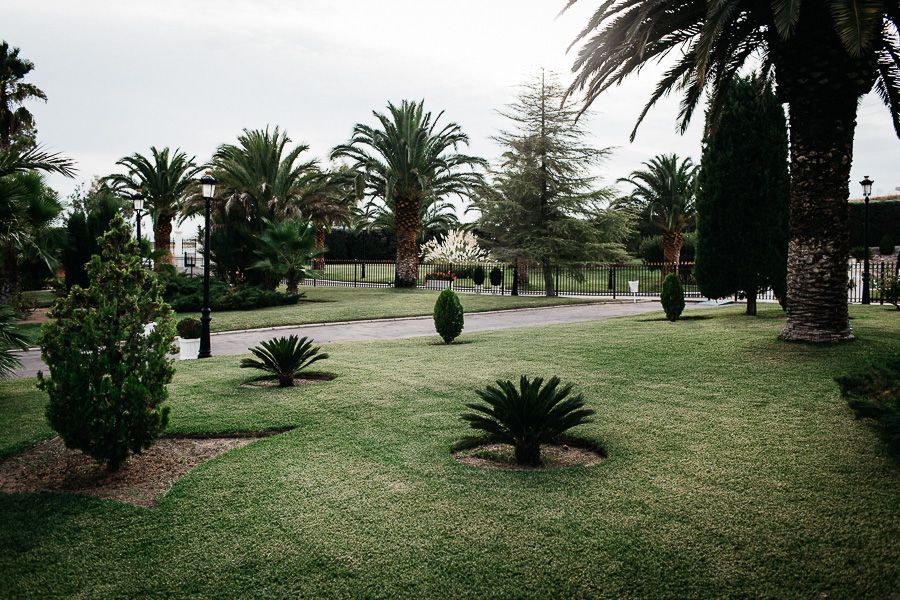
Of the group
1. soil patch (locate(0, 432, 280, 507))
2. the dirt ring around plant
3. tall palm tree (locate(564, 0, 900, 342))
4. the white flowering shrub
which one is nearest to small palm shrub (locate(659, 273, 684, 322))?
tall palm tree (locate(564, 0, 900, 342))

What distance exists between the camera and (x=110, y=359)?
5316 millimetres

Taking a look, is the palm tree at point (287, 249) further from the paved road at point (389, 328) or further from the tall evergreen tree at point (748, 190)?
the tall evergreen tree at point (748, 190)

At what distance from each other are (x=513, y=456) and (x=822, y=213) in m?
7.44

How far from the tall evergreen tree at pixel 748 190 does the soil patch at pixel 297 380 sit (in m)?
10.5

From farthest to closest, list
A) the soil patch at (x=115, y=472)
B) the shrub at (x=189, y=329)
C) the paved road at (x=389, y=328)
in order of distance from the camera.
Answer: the shrub at (x=189, y=329) < the paved road at (x=389, y=328) < the soil patch at (x=115, y=472)

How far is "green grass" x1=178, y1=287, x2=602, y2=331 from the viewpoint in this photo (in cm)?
→ 2031

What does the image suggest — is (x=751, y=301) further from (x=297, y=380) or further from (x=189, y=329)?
(x=189, y=329)

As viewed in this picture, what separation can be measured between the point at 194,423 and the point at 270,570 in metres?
Answer: 3.68

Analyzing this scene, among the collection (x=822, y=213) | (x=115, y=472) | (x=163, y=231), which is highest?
(x=163, y=231)

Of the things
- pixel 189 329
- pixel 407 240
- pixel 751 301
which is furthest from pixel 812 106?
pixel 407 240

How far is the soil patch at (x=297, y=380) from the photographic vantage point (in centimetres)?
934

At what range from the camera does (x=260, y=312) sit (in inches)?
904

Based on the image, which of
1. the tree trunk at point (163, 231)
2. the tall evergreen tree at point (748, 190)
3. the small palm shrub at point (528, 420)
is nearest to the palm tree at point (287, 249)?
the tree trunk at point (163, 231)

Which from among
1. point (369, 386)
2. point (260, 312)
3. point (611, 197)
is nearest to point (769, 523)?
point (369, 386)
